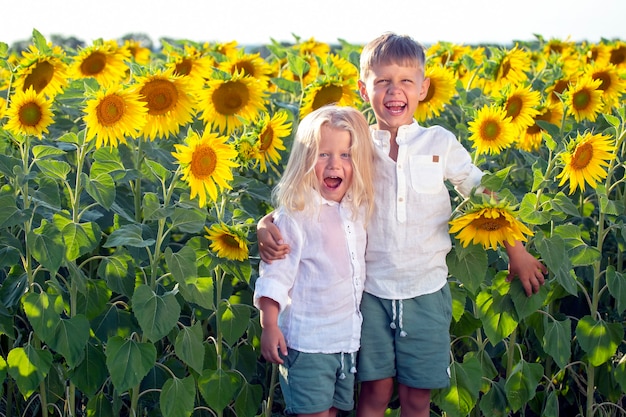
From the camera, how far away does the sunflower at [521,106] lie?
12.3 feet

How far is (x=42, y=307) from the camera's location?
284cm

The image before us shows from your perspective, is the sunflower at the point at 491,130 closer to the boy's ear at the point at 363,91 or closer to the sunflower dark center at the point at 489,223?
the boy's ear at the point at 363,91

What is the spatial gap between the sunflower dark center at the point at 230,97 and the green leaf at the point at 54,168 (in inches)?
36.3

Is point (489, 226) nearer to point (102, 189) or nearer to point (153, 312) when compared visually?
point (153, 312)

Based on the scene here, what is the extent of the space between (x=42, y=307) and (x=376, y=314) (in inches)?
38.6

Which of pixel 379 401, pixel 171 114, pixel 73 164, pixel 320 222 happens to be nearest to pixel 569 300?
pixel 379 401

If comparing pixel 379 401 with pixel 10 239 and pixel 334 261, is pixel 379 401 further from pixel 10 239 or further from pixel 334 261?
pixel 10 239

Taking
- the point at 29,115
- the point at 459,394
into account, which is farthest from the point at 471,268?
the point at 29,115

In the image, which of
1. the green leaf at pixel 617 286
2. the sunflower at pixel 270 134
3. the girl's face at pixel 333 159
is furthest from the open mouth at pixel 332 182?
the green leaf at pixel 617 286

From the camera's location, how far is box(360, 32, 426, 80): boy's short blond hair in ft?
9.49

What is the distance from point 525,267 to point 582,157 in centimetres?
41

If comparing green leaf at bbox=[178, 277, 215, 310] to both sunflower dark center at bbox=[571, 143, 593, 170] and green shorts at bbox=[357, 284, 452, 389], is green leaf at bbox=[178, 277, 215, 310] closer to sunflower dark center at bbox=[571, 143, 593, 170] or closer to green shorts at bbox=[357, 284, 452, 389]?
green shorts at bbox=[357, 284, 452, 389]

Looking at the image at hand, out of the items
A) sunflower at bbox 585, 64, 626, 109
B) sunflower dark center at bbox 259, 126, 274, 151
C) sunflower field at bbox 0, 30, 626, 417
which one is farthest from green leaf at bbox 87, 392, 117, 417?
sunflower at bbox 585, 64, 626, 109

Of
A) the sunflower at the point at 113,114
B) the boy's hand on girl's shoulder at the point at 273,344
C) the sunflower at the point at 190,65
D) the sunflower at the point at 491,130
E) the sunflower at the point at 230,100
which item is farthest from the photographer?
the sunflower at the point at 190,65
